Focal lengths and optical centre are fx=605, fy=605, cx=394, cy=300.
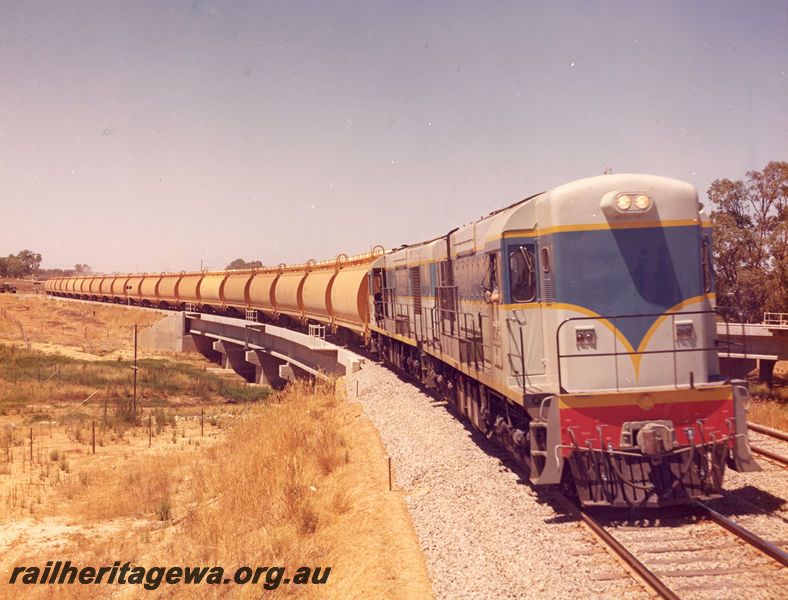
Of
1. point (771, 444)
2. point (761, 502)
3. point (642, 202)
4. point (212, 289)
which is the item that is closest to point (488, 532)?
point (761, 502)

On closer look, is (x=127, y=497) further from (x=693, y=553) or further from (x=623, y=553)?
(x=693, y=553)

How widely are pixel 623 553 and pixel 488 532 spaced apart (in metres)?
1.48

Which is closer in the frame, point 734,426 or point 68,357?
point 734,426

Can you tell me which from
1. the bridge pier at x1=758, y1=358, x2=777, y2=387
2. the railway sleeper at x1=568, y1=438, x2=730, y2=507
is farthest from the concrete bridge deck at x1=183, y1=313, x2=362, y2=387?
the bridge pier at x1=758, y1=358, x2=777, y2=387

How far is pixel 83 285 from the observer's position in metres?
72.9

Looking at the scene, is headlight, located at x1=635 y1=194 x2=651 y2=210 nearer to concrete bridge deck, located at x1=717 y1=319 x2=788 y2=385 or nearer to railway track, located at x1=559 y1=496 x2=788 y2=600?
railway track, located at x1=559 y1=496 x2=788 y2=600

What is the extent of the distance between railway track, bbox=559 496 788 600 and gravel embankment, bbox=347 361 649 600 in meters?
0.18

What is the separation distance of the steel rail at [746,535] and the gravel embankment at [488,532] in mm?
1541

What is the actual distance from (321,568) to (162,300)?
4904cm

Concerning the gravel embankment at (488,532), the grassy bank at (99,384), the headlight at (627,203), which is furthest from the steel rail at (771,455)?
the grassy bank at (99,384)

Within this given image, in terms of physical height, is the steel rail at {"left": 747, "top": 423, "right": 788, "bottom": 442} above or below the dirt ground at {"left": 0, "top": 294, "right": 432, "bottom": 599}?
above

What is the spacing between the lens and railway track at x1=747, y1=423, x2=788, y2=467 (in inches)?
364

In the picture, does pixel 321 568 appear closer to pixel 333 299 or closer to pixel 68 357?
pixel 333 299

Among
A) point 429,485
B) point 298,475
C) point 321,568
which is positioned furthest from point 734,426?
point 298,475
